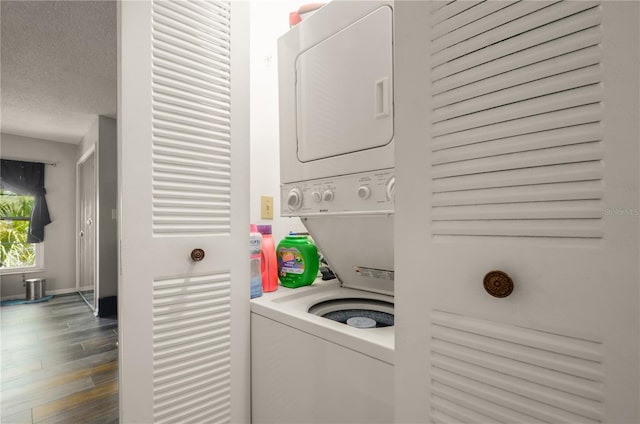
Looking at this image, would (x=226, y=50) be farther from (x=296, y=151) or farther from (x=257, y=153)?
(x=257, y=153)

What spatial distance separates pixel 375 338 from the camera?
3.12 ft

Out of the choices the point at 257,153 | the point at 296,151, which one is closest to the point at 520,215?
the point at 296,151

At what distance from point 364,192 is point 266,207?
0.95 m

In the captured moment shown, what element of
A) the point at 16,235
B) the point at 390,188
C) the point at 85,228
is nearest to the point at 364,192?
the point at 390,188

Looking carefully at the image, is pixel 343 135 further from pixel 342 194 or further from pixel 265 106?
pixel 265 106

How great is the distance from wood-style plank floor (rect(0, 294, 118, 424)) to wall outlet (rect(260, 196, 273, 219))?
6.26ft

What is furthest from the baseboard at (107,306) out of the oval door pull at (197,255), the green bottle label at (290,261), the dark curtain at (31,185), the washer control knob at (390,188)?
the washer control knob at (390,188)

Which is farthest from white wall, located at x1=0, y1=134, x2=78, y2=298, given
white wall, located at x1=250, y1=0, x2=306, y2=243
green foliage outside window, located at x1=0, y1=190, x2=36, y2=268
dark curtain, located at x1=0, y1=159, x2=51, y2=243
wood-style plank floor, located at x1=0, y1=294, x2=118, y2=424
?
white wall, located at x1=250, y1=0, x2=306, y2=243

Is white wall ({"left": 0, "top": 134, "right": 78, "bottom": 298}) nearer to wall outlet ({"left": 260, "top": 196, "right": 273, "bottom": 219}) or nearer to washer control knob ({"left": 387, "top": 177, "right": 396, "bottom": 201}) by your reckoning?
wall outlet ({"left": 260, "top": 196, "right": 273, "bottom": 219})

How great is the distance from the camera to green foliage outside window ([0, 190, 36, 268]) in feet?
18.9

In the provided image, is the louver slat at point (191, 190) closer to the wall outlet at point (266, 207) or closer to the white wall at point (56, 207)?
the wall outlet at point (266, 207)

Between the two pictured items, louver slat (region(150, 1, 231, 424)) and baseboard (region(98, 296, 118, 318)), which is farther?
baseboard (region(98, 296, 118, 318))

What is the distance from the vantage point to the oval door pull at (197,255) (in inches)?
50.6

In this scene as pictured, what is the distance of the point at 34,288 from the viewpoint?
5.47m
